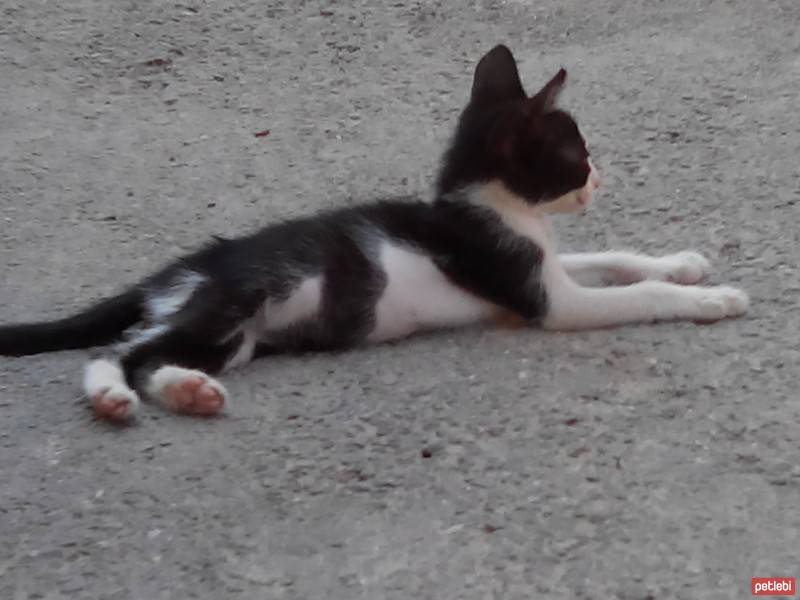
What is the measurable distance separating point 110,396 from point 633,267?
90cm

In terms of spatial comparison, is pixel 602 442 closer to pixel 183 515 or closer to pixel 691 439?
pixel 691 439

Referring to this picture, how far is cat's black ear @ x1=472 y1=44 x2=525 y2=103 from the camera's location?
5.69 ft

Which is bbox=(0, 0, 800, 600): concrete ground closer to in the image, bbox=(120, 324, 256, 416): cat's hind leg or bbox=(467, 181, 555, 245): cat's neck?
bbox=(120, 324, 256, 416): cat's hind leg

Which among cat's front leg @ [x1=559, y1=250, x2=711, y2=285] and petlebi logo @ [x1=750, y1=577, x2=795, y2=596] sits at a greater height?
cat's front leg @ [x1=559, y1=250, x2=711, y2=285]

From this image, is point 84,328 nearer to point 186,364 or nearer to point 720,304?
point 186,364

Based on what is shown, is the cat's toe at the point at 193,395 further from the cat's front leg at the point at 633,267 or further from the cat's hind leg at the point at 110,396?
the cat's front leg at the point at 633,267

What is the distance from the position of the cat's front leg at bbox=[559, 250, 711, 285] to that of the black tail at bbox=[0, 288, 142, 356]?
73 centimetres

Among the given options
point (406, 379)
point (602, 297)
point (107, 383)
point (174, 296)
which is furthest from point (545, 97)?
point (107, 383)

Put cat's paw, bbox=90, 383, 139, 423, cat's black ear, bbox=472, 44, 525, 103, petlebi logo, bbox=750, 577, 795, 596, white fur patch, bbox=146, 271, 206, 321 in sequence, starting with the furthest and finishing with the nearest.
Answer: cat's black ear, bbox=472, 44, 525, 103 → white fur patch, bbox=146, 271, 206, 321 → cat's paw, bbox=90, 383, 139, 423 → petlebi logo, bbox=750, 577, 795, 596

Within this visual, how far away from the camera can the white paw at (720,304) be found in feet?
5.41

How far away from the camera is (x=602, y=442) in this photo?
1.34 meters

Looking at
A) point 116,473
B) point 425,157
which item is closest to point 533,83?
point 425,157

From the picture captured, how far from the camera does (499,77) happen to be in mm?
1739

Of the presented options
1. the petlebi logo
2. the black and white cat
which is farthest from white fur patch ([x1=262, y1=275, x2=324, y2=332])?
the petlebi logo
